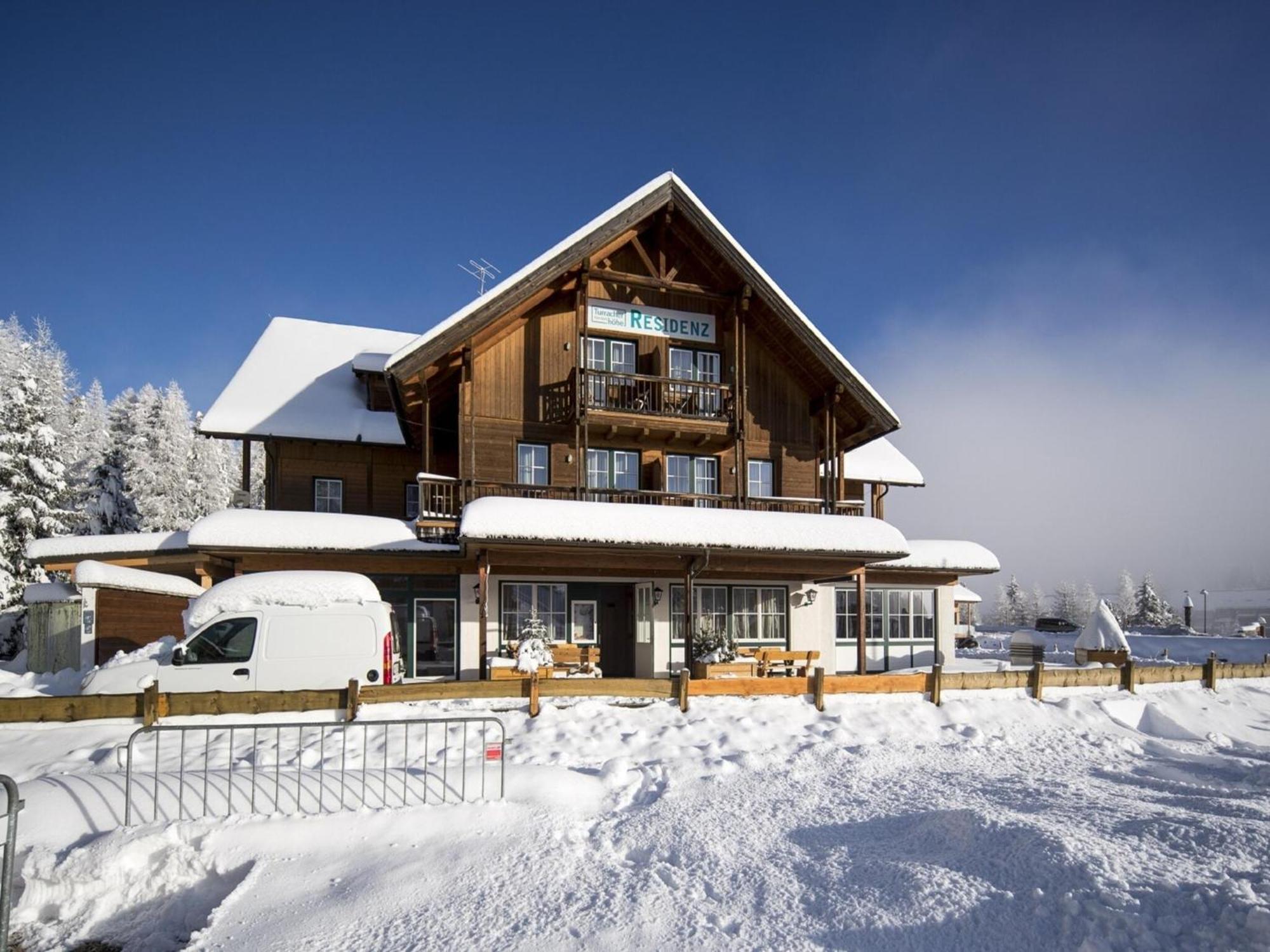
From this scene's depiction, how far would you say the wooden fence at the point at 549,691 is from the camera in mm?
11391

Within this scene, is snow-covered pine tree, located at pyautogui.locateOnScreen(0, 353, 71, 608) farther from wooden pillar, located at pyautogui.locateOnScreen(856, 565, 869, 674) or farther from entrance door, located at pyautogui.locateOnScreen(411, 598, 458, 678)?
wooden pillar, located at pyautogui.locateOnScreen(856, 565, 869, 674)

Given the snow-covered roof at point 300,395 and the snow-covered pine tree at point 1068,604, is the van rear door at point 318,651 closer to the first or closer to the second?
the snow-covered roof at point 300,395

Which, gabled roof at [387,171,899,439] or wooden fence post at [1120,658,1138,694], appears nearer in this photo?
wooden fence post at [1120,658,1138,694]

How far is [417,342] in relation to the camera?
58.5 feet

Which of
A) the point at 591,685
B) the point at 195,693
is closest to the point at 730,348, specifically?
the point at 591,685

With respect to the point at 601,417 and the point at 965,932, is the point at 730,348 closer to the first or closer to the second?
the point at 601,417

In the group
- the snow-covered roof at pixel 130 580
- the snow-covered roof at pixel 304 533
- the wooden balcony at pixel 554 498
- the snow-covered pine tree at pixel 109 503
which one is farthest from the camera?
the snow-covered pine tree at pixel 109 503

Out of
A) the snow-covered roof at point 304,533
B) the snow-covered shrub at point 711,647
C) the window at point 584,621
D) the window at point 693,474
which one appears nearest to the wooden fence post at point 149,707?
the snow-covered roof at point 304,533

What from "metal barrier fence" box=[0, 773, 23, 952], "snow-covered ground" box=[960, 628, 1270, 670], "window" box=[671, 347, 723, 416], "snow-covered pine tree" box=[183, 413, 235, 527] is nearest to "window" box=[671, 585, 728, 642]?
"window" box=[671, 347, 723, 416]

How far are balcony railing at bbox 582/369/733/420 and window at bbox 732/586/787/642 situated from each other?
4.79 m

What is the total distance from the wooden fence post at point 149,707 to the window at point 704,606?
11813 mm

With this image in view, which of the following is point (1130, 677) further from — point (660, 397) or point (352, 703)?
point (352, 703)

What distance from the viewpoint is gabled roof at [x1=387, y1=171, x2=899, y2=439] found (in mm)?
18188

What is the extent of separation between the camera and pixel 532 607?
19547 mm
